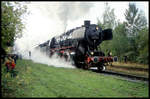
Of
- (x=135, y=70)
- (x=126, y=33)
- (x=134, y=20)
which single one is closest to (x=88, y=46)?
(x=135, y=70)

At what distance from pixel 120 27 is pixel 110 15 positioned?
309 inches

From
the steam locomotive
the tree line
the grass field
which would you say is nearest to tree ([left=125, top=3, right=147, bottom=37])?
the tree line

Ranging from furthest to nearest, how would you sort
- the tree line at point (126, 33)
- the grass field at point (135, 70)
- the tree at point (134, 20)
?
the tree at point (134, 20) < the tree line at point (126, 33) < the grass field at point (135, 70)

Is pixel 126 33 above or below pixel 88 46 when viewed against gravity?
above

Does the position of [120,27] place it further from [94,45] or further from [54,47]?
[94,45]

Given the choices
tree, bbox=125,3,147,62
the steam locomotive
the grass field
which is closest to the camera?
the grass field

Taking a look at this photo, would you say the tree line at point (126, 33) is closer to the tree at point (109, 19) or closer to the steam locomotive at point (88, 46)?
the tree at point (109, 19)

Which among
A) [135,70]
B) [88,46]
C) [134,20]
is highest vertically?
[134,20]

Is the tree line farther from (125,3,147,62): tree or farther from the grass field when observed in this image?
the grass field

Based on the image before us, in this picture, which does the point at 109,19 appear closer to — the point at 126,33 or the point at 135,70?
the point at 126,33

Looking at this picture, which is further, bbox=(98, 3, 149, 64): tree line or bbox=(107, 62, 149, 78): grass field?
bbox=(98, 3, 149, 64): tree line

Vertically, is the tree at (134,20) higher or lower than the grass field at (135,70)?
higher

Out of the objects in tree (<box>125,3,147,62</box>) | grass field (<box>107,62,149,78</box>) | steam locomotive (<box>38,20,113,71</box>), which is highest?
tree (<box>125,3,147,62</box>)

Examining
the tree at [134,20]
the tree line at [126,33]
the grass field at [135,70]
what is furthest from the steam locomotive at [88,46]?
the tree at [134,20]
